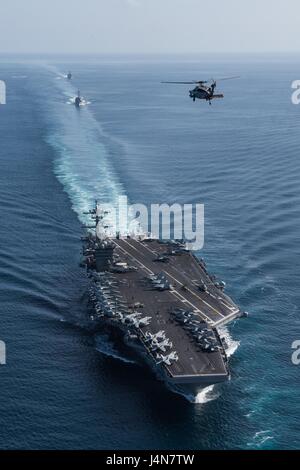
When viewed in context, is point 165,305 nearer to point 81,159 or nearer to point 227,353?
point 227,353

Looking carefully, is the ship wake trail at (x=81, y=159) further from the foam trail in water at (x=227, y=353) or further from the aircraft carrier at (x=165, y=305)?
the foam trail in water at (x=227, y=353)

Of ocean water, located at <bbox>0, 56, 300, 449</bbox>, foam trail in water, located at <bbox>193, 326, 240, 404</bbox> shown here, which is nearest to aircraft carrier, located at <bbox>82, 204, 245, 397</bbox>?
foam trail in water, located at <bbox>193, 326, 240, 404</bbox>

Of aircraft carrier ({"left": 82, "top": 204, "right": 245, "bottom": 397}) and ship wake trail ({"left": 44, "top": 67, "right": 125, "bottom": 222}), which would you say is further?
ship wake trail ({"left": 44, "top": 67, "right": 125, "bottom": 222})

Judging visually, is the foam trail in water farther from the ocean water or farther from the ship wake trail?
the ship wake trail

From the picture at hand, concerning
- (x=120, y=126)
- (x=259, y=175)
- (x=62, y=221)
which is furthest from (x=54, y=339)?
(x=120, y=126)

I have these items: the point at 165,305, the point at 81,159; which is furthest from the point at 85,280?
the point at 81,159

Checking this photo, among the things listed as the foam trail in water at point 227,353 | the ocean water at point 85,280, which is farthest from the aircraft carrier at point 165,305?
the ocean water at point 85,280

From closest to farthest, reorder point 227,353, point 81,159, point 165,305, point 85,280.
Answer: point 227,353 < point 165,305 < point 85,280 < point 81,159
